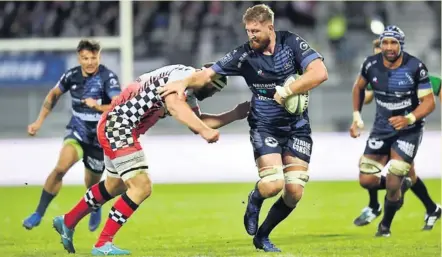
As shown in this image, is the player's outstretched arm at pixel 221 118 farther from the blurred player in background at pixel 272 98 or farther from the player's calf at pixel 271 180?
the player's calf at pixel 271 180

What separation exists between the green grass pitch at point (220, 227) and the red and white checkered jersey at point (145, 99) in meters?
1.18

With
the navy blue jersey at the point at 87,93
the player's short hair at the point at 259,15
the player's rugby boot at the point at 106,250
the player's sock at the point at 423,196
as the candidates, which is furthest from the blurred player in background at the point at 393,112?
the player's rugby boot at the point at 106,250

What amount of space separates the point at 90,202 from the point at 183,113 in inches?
53.2

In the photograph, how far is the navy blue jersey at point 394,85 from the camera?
10539mm

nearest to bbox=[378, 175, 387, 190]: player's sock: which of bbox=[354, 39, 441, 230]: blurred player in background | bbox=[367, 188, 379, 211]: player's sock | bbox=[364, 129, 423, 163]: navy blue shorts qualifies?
bbox=[354, 39, 441, 230]: blurred player in background

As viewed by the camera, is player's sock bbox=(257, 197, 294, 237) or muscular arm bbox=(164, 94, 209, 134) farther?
player's sock bbox=(257, 197, 294, 237)

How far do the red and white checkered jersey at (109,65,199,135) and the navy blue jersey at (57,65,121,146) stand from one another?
189 centimetres

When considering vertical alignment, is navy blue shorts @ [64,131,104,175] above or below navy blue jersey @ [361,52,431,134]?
below

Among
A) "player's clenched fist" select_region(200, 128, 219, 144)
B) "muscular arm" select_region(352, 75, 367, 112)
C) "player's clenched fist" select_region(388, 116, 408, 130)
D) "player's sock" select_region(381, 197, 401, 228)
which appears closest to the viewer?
"player's clenched fist" select_region(200, 128, 219, 144)

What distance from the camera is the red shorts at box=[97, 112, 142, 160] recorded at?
8.73 m

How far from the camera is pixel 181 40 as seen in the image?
1900 centimetres

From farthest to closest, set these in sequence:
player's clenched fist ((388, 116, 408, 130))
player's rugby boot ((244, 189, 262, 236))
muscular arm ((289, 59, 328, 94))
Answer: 1. player's clenched fist ((388, 116, 408, 130))
2. player's rugby boot ((244, 189, 262, 236))
3. muscular arm ((289, 59, 328, 94))

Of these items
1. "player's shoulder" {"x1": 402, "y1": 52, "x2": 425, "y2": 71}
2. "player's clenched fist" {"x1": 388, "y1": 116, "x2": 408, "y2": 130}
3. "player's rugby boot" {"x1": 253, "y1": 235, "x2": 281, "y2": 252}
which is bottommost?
"player's rugby boot" {"x1": 253, "y1": 235, "x2": 281, "y2": 252}

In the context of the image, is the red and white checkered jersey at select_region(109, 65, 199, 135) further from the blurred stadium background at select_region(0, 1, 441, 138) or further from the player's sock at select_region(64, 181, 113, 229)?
the blurred stadium background at select_region(0, 1, 441, 138)
